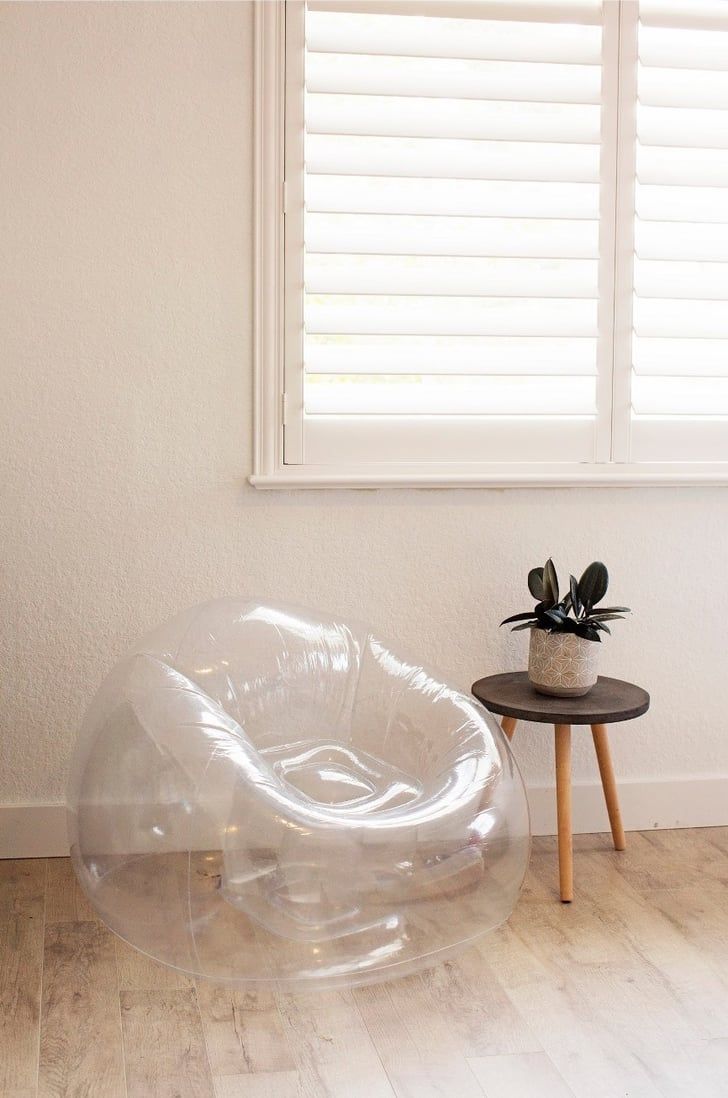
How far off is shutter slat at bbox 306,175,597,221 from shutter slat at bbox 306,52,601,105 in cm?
20

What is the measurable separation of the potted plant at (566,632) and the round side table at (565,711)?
0.04 m

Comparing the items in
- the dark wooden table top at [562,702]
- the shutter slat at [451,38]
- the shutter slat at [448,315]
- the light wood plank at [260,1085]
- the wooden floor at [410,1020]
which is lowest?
the light wood plank at [260,1085]

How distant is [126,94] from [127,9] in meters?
0.19

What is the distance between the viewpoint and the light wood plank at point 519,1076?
182 centimetres

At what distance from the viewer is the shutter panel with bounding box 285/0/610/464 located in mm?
2750

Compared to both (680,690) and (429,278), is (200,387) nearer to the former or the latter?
(429,278)

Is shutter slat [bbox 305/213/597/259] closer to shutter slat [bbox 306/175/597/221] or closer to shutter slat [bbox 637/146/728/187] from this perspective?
shutter slat [bbox 306/175/597/221]

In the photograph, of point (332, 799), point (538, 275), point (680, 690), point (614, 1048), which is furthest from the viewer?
point (680, 690)

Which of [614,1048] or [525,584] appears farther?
[525,584]

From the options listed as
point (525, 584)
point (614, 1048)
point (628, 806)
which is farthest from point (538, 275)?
point (614, 1048)

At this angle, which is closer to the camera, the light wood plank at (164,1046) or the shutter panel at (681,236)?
the light wood plank at (164,1046)

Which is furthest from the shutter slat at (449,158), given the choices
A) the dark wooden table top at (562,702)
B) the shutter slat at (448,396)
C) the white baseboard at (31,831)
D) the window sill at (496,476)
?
the white baseboard at (31,831)

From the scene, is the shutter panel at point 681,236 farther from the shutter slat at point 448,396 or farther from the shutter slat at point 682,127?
the shutter slat at point 448,396

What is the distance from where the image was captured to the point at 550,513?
9.70 feet
